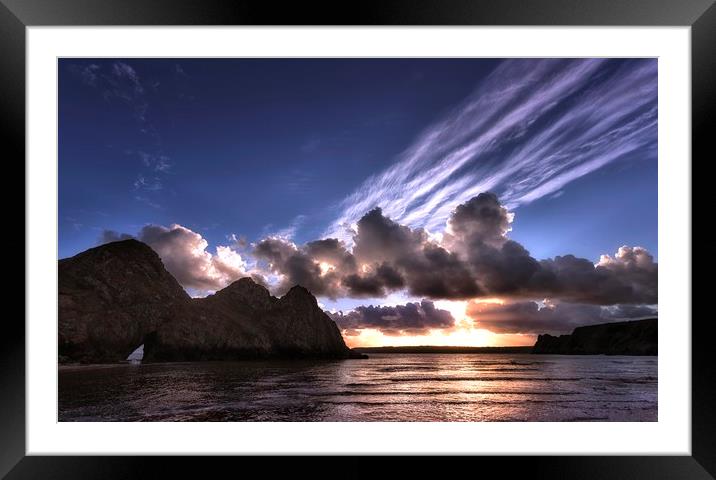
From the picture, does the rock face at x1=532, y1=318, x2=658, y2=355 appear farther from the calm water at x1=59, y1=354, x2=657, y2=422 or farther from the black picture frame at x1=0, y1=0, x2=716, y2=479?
the black picture frame at x1=0, y1=0, x2=716, y2=479


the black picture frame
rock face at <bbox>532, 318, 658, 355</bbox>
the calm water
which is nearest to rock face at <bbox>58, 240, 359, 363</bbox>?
the calm water

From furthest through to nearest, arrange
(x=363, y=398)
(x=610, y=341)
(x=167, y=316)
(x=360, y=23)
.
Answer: (x=610, y=341), (x=167, y=316), (x=363, y=398), (x=360, y=23)

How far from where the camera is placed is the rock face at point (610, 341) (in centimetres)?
2786

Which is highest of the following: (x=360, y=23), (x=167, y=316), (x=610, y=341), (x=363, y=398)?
(x=360, y=23)

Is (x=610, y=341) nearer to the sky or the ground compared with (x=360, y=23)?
nearer to the ground

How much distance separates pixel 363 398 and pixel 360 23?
9.38 metres

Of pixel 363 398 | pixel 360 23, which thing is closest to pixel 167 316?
pixel 363 398

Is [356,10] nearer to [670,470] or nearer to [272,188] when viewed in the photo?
[670,470]

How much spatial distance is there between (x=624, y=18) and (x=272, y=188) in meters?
15.5

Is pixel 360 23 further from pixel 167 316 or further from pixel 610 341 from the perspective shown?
pixel 610 341

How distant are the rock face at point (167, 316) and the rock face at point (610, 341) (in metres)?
14.1

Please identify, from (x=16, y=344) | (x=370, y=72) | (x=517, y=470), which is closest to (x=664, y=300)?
(x=517, y=470)

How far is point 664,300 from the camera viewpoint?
2564 mm

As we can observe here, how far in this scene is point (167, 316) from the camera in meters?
28.0
